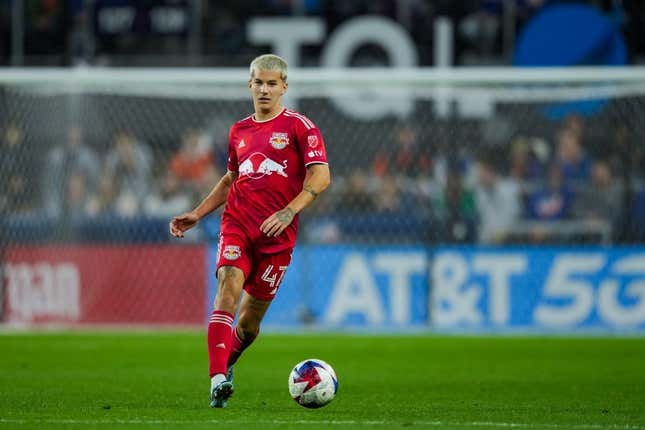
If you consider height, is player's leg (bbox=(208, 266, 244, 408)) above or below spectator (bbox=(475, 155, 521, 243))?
below

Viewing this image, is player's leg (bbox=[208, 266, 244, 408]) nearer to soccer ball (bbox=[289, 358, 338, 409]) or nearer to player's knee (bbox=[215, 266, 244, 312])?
player's knee (bbox=[215, 266, 244, 312])

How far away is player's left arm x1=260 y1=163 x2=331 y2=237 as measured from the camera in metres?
6.89

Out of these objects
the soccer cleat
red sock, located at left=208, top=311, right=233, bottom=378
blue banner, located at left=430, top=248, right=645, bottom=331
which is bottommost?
the soccer cleat

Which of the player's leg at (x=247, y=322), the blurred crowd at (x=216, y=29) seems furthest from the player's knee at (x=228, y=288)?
the blurred crowd at (x=216, y=29)

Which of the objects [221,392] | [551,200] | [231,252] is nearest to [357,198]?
[551,200]

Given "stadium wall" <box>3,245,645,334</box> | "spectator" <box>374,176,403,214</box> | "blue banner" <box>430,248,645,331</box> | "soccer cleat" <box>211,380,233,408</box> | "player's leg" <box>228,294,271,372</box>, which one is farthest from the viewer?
"spectator" <box>374,176,403,214</box>

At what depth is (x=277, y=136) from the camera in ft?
24.0

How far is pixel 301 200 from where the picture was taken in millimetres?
7027

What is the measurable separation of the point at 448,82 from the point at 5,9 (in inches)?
372

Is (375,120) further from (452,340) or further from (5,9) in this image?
(5,9)

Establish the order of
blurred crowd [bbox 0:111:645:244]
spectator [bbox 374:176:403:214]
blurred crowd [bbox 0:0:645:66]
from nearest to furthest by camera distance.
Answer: blurred crowd [bbox 0:111:645:244], spectator [bbox 374:176:403:214], blurred crowd [bbox 0:0:645:66]

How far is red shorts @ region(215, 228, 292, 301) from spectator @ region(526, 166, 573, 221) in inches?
309

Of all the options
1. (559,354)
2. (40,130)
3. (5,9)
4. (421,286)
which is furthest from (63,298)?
(5,9)

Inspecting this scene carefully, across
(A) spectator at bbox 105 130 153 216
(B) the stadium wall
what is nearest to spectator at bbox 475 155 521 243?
(B) the stadium wall
